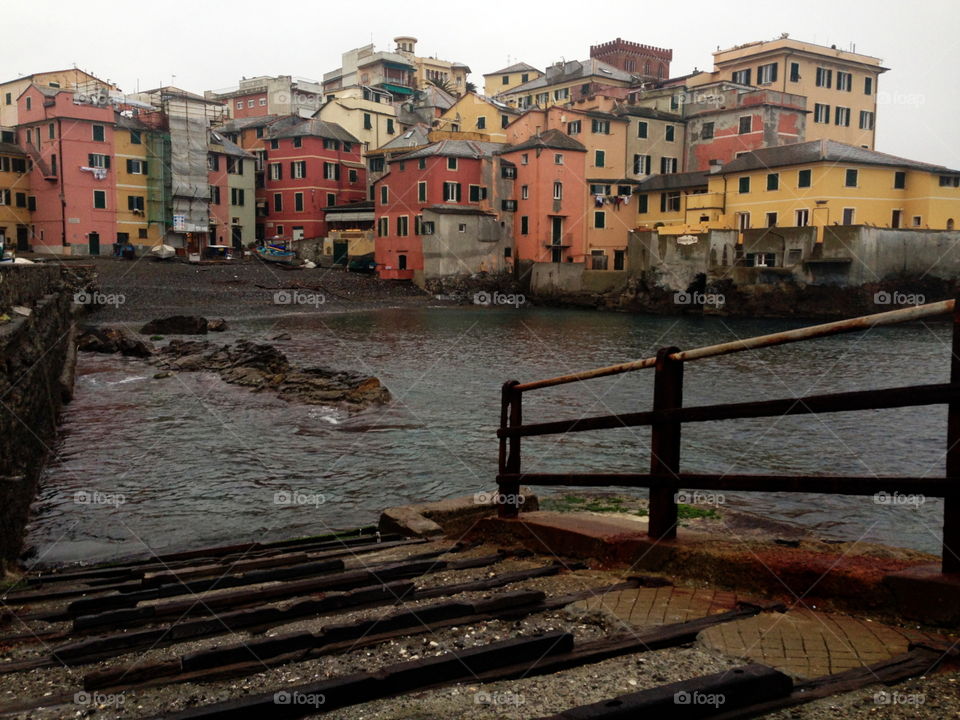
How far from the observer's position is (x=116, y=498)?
577 inches

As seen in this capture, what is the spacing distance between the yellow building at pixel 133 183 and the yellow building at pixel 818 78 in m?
56.3

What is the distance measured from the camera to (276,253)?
79.3 meters

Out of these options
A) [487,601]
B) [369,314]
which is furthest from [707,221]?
[487,601]

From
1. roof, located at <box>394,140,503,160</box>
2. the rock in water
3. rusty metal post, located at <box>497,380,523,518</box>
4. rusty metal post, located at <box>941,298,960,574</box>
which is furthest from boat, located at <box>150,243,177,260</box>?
rusty metal post, located at <box>941,298,960,574</box>

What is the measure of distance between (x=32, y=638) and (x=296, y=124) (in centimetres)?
8984

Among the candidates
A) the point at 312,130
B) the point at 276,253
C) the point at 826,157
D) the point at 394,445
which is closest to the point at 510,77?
→ the point at 312,130

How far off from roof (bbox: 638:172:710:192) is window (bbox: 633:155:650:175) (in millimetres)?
3577

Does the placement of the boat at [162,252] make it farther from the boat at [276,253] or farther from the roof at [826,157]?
the roof at [826,157]

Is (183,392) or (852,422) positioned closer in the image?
(852,422)

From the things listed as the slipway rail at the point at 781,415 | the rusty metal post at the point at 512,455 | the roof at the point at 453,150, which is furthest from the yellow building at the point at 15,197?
the slipway rail at the point at 781,415

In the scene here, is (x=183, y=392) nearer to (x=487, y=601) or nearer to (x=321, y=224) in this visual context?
(x=487, y=601)

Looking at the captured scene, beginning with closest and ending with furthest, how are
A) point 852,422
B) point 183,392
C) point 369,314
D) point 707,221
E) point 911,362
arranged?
point 852,422
point 183,392
point 911,362
point 369,314
point 707,221

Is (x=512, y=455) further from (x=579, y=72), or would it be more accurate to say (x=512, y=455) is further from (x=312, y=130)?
(x=579, y=72)

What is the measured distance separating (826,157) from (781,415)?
2416 inches
